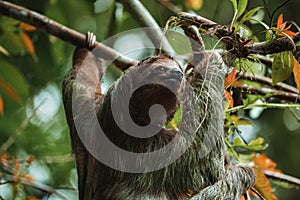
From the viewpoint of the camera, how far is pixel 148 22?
4.62 metres

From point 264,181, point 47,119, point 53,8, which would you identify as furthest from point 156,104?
point 47,119

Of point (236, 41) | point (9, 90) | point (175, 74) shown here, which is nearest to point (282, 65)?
point (236, 41)

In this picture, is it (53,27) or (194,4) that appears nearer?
(53,27)

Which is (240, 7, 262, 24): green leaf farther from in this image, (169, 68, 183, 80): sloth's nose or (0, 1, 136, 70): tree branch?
(0, 1, 136, 70): tree branch

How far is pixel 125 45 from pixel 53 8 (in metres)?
0.74

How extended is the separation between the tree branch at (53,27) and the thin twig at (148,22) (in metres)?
0.25

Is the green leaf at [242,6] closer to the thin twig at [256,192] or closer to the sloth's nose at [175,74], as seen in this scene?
the sloth's nose at [175,74]

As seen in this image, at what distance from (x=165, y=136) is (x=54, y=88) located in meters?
3.09

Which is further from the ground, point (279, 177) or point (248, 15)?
point (248, 15)

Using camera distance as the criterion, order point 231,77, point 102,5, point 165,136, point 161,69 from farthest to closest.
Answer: point 102,5 → point 165,136 → point 161,69 → point 231,77

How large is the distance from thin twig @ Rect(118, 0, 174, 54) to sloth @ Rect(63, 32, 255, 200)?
2.53 ft

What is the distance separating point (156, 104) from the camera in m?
3.54

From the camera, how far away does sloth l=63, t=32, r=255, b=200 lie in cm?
340

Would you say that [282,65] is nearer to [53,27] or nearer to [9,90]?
[53,27]
